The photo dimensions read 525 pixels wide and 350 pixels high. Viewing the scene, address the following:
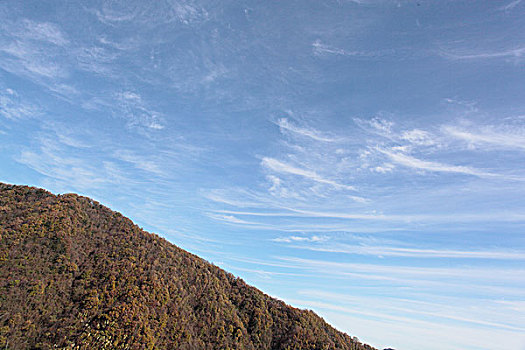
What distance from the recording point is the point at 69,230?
48844mm

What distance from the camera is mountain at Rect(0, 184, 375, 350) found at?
3619cm

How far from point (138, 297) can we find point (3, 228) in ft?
76.4

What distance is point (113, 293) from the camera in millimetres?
43031

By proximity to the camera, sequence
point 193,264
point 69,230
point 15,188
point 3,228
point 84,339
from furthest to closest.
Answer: point 193,264
point 15,188
point 69,230
point 3,228
point 84,339

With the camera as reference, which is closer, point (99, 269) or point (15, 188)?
point (99, 269)

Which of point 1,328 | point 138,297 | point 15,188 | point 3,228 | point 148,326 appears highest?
point 15,188

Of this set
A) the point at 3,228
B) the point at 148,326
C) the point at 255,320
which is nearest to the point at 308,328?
the point at 255,320

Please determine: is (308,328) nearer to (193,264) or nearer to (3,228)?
(193,264)

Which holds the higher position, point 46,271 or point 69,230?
point 69,230

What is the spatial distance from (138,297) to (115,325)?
20.0ft

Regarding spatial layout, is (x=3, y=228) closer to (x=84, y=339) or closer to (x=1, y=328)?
(x=1, y=328)

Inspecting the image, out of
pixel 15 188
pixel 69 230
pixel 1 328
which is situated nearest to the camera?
pixel 1 328

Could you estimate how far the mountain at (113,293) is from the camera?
3619 cm

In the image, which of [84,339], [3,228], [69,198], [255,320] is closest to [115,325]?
[84,339]
